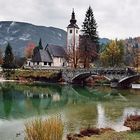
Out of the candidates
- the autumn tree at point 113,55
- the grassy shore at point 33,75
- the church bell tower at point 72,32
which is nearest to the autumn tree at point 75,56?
the grassy shore at point 33,75

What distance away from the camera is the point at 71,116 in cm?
3766

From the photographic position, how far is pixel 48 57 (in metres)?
117

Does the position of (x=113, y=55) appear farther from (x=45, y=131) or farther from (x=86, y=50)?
(x=45, y=131)

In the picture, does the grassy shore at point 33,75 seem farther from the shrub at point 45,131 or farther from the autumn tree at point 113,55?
the shrub at point 45,131

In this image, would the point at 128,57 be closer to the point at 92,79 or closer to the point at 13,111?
the point at 92,79

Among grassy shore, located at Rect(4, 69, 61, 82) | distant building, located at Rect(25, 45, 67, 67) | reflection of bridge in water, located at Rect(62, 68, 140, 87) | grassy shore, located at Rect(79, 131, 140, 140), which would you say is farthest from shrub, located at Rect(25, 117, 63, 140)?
distant building, located at Rect(25, 45, 67, 67)

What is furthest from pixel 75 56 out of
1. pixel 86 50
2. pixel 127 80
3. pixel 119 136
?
pixel 119 136

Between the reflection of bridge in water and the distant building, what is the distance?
16935 millimetres

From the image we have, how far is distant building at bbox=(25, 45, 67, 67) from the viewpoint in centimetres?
11262

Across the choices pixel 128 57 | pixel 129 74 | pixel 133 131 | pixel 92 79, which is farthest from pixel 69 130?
pixel 128 57

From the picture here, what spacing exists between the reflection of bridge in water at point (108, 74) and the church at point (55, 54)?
14.0 meters

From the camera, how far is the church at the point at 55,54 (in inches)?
4434

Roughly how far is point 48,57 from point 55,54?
2.57m

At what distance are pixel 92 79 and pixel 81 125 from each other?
65779 mm
